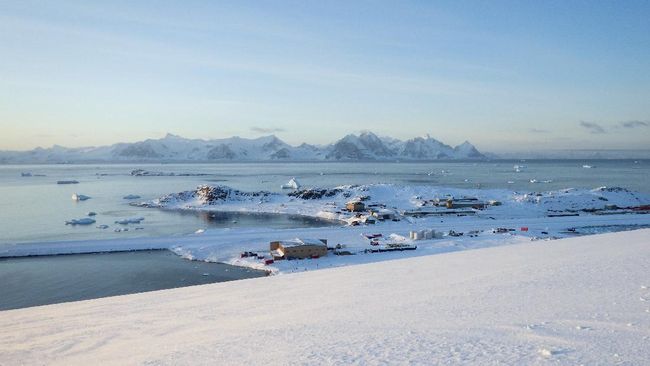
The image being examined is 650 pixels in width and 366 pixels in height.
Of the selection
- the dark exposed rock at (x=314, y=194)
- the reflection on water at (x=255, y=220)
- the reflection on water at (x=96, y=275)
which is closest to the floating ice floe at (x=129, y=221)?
the reflection on water at (x=255, y=220)

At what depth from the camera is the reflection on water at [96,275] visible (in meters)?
17.2

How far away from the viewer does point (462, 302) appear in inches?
289

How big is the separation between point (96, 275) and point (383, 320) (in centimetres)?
1760

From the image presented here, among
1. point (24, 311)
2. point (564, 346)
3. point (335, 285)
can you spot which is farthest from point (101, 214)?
point (564, 346)

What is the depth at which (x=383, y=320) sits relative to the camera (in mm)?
6727

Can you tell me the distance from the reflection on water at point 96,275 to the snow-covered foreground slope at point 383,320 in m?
6.69

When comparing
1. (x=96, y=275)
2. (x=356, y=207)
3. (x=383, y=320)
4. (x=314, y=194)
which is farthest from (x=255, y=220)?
(x=383, y=320)

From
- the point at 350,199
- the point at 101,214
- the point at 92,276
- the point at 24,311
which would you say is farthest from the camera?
the point at 350,199

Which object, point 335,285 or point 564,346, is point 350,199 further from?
point 564,346

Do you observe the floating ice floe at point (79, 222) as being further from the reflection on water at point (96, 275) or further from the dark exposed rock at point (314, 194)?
the dark exposed rock at point (314, 194)

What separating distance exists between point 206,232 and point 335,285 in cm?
2132

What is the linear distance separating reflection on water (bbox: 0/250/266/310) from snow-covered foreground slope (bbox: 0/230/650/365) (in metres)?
6.69

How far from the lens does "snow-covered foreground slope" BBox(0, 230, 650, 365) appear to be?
16.8 ft

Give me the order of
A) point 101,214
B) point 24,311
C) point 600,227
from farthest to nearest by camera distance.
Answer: point 101,214 → point 600,227 → point 24,311
